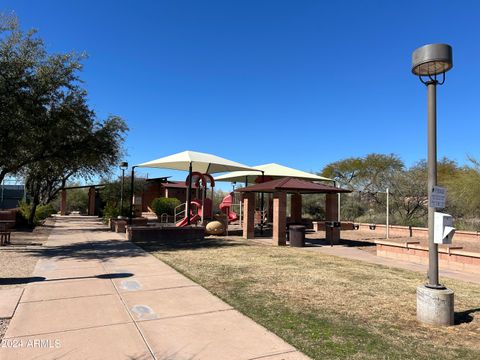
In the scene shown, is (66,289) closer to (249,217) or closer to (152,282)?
(152,282)

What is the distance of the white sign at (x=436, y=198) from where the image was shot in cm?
511

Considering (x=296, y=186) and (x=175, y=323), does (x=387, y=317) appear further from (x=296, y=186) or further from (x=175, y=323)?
(x=296, y=186)

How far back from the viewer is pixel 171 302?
5781 mm

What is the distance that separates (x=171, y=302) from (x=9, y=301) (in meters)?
2.47

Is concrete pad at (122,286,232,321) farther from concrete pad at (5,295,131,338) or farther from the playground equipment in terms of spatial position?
the playground equipment

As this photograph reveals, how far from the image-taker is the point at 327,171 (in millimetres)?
45625

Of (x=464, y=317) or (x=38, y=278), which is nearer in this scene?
(x=464, y=317)

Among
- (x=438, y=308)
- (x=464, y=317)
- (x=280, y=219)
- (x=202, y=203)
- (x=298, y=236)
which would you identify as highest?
(x=202, y=203)

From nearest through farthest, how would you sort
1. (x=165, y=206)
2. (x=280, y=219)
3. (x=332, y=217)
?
1. (x=280, y=219)
2. (x=332, y=217)
3. (x=165, y=206)

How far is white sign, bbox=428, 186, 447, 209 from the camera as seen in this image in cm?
511

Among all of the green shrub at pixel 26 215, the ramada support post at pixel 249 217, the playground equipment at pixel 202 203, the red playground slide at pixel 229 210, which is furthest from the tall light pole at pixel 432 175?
the green shrub at pixel 26 215

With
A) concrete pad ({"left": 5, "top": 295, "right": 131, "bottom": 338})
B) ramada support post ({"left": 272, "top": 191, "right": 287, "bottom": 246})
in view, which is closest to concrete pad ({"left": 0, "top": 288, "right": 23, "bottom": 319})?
concrete pad ({"left": 5, "top": 295, "right": 131, "bottom": 338})

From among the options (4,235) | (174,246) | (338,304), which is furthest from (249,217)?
(338,304)

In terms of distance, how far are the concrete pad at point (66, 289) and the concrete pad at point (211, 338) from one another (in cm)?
204
